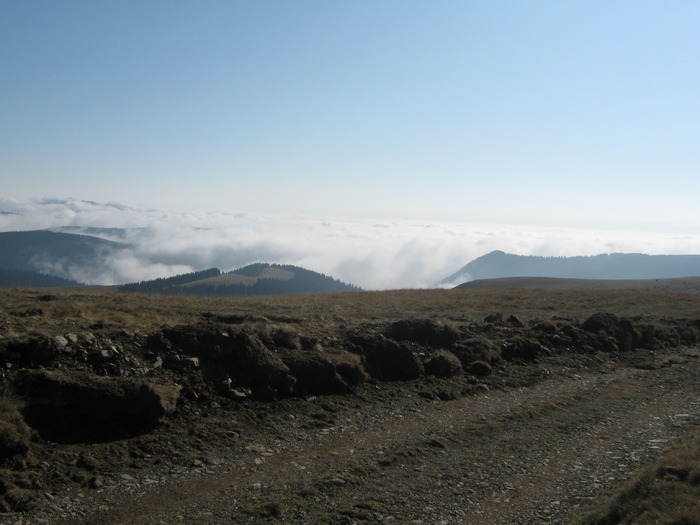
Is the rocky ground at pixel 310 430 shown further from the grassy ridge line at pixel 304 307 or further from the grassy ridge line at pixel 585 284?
the grassy ridge line at pixel 585 284

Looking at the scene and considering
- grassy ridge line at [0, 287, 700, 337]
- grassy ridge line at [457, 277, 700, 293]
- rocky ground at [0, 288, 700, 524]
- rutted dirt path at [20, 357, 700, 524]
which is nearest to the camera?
rutted dirt path at [20, 357, 700, 524]

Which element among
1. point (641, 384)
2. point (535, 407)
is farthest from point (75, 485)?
point (641, 384)

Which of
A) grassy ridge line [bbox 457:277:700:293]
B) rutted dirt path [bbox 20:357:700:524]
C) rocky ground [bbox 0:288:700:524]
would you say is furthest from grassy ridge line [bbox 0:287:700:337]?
grassy ridge line [bbox 457:277:700:293]

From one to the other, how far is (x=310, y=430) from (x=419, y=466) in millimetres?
2803

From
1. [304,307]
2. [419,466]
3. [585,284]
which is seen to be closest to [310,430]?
[419,466]

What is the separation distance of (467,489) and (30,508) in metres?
6.90

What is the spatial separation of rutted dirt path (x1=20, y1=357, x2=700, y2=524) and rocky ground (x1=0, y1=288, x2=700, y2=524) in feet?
0.13

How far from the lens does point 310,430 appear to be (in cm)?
1079

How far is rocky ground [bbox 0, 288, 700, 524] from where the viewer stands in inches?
294

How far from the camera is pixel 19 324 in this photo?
1258 centimetres

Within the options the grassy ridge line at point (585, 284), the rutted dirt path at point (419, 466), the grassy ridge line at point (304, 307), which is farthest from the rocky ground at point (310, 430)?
the grassy ridge line at point (585, 284)

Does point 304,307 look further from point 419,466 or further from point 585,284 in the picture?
point 585,284

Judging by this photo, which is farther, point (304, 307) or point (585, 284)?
point (585, 284)

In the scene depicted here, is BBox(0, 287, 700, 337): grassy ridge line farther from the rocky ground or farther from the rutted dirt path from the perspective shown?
the rutted dirt path
